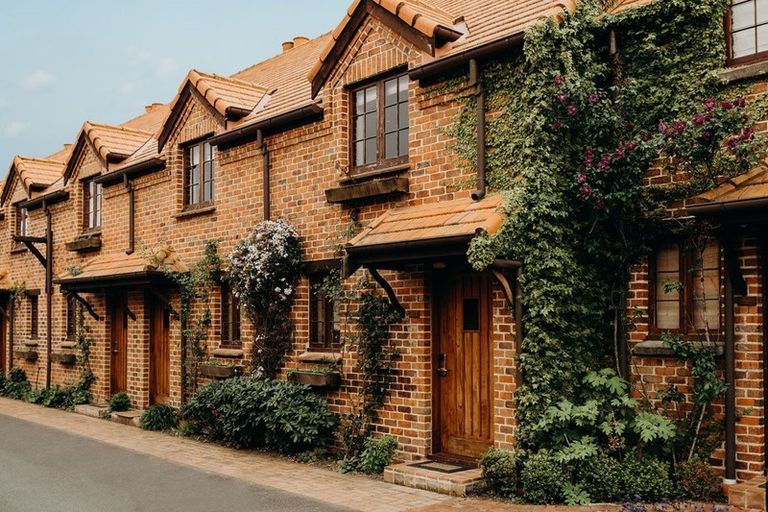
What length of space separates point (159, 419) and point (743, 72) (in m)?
Result: 11.9

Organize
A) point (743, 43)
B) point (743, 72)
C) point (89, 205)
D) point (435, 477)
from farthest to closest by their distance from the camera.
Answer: point (89, 205), point (435, 477), point (743, 43), point (743, 72)

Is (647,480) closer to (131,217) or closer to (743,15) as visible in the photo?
(743,15)

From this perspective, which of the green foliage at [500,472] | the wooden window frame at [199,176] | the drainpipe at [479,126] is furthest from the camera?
the wooden window frame at [199,176]

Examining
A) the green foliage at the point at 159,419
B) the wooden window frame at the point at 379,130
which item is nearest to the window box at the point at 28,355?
the green foliage at the point at 159,419

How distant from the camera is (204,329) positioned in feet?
50.4

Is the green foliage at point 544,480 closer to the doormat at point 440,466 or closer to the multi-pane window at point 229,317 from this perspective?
the doormat at point 440,466

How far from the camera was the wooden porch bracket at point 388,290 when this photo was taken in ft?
34.9

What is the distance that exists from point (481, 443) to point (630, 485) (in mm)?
2331

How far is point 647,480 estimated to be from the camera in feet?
27.3

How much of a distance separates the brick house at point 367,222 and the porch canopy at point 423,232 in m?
0.03

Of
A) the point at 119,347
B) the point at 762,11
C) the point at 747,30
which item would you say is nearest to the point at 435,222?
the point at 747,30

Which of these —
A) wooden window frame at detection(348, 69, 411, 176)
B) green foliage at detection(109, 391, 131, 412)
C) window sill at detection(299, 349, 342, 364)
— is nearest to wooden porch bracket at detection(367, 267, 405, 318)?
window sill at detection(299, 349, 342, 364)

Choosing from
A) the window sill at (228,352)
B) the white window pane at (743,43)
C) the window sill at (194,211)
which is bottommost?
the window sill at (228,352)

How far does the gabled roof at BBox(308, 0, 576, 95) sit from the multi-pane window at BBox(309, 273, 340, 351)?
3521 millimetres
